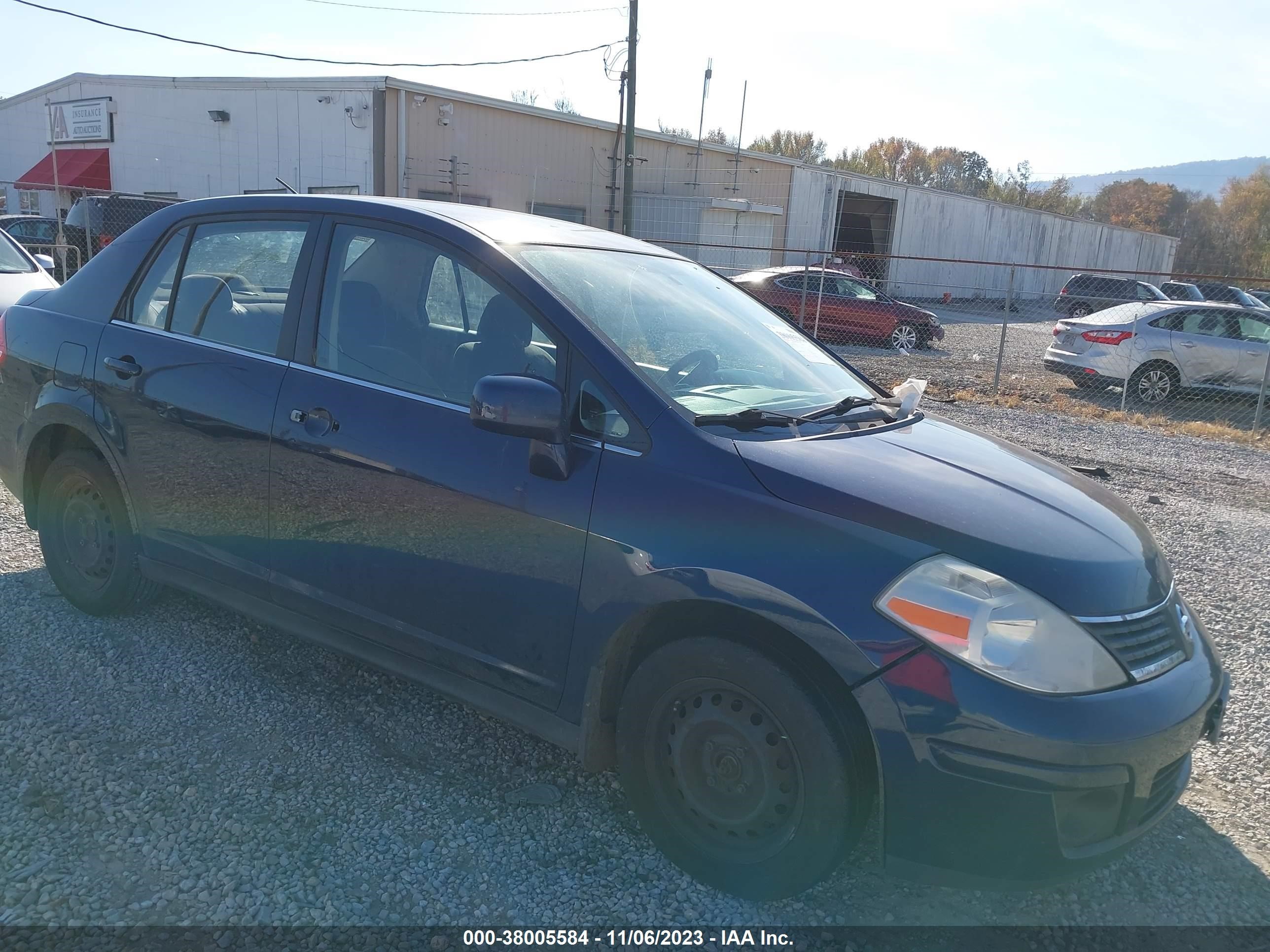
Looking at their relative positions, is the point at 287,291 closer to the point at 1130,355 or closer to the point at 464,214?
the point at 464,214

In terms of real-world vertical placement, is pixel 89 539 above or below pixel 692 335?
below

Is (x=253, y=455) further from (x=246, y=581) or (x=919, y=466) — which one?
(x=919, y=466)

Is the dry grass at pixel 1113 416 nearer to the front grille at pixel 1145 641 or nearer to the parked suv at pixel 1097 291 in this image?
the front grille at pixel 1145 641

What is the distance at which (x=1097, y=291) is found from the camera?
28656mm

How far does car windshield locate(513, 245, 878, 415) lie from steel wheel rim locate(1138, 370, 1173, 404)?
11265mm

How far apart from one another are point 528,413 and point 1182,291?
33139 mm

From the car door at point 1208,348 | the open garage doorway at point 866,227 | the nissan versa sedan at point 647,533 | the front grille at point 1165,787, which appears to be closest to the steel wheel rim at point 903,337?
the car door at point 1208,348

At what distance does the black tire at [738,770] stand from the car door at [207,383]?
5.38 ft

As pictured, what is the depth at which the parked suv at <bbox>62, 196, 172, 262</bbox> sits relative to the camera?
49.9ft

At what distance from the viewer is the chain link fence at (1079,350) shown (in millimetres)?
12664

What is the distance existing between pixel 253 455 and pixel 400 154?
19350mm

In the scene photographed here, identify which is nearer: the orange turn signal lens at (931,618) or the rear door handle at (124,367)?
the orange turn signal lens at (931,618)

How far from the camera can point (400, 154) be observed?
20.9 meters

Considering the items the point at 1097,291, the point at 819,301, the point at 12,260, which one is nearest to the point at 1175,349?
the point at 819,301
